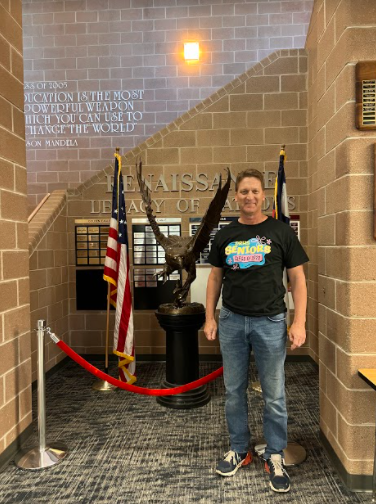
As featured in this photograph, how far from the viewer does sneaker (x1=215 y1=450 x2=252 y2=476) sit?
89.7 inches

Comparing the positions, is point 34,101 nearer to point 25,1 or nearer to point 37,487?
point 25,1

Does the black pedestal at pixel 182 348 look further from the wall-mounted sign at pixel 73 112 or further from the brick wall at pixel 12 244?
the wall-mounted sign at pixel 73 112

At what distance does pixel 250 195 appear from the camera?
211 cm

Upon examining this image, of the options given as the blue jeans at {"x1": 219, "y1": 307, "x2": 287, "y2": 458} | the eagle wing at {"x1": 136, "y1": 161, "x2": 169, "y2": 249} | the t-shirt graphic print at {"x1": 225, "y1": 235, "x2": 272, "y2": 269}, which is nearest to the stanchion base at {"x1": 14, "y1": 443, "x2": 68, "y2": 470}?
the blue jeans at {"x1": 219, "y1": 307, "x2": 287, "y2": 458}

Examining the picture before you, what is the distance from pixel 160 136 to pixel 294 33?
10.1 feet

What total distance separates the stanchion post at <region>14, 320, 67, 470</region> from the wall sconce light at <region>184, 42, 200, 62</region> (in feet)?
16.2

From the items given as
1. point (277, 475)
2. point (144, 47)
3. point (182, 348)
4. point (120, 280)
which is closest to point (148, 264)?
point (120, 280)

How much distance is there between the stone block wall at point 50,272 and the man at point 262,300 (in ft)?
7.64

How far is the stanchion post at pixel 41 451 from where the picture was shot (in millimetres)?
2438

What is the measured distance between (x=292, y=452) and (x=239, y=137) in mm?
3203

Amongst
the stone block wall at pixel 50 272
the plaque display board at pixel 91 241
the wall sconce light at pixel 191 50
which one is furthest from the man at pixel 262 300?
the wall sconce light at pixel 191 50

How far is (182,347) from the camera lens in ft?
11.4

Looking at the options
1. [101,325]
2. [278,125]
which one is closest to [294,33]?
[278,125]

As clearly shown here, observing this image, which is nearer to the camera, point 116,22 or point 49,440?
point 49,440
